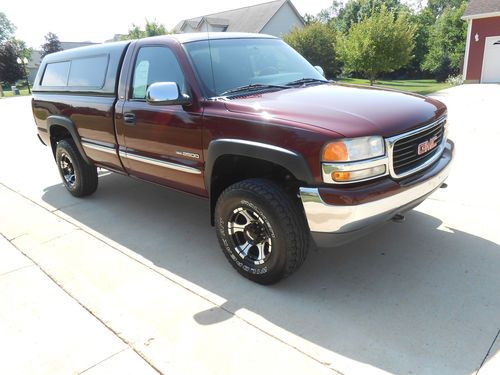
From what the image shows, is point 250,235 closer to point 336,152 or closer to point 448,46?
point 336,152

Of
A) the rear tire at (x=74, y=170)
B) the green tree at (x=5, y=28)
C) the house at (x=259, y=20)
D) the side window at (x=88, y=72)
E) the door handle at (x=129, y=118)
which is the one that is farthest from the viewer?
the green tree at (x=5, y=28)

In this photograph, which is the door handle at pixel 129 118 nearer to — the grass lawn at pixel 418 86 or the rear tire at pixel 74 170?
the rear tire at pixel 74 170

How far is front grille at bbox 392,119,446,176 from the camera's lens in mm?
2705

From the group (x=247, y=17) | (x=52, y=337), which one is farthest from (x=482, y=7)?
(x=52, y=337)

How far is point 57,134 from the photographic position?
18.2ft

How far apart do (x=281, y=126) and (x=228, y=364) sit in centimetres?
151

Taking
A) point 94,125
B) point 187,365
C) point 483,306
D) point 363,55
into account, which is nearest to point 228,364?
point 187,365

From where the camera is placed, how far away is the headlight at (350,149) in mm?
2496

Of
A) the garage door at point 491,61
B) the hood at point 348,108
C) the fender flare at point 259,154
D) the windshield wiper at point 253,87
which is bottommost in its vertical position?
the garage door at point 491,61

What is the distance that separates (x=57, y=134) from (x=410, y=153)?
4.69 m

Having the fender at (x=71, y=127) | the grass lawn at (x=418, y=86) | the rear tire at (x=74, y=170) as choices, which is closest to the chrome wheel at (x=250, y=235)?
the fender at (x=71, y=127)

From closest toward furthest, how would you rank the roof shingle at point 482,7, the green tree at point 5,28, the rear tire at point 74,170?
the rear tire at point 74,170
the roof shingle at point 482,7
the green tree at point 5,28

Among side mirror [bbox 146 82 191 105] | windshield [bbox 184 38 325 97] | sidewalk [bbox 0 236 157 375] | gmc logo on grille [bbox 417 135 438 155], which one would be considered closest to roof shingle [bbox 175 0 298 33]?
windshield [bbox 184 38 325 97]

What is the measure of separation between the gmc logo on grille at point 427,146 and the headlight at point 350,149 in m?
0.55
